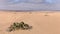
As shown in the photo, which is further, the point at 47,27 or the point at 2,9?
the point at 2,9

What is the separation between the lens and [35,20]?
1.07 m

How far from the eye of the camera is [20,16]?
114 centimetres

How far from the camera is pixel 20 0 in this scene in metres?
1.37

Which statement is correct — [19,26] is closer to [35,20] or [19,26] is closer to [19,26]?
[19,26]

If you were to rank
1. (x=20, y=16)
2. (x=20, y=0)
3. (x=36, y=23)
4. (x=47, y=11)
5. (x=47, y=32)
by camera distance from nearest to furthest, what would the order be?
1. (x=47, y=32)
2. (x=36, y=23)
3. (x=20, y=16)
4. (x=47, y=11)
5. (x=20, y=0)

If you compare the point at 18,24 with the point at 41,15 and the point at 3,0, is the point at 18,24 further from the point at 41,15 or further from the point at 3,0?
the point at 3,0

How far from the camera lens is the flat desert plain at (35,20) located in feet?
3.11

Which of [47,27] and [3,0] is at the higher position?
[3,0]

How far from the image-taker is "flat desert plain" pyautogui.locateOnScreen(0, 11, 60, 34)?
947mm

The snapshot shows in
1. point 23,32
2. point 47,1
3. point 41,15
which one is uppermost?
point 47,1

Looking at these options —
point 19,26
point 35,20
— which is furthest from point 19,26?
point 35,20

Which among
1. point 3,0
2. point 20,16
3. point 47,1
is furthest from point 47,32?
point 3,0

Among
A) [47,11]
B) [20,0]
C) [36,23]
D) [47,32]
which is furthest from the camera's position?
[20,0]

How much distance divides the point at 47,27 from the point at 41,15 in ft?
0.64
